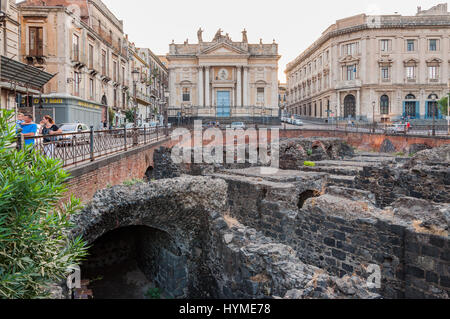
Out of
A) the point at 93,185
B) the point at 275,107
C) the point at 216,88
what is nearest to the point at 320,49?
the point at 275,107

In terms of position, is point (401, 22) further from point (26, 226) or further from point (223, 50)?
point (26, 226)

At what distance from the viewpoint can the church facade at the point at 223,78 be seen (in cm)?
5294

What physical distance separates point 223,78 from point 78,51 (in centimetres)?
2862

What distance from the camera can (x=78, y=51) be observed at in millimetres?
29062

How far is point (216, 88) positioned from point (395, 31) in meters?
28.8

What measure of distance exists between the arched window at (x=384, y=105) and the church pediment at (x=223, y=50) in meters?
22.4

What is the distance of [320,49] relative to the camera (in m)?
63.8

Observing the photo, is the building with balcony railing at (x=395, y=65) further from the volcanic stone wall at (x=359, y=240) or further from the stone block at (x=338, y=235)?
the stone block at (x=338, y=235)

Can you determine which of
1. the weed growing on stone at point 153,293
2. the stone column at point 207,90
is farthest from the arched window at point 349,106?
the weed growing on stone at point 153,293

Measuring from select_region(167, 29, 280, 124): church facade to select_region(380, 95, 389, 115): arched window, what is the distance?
16207mm

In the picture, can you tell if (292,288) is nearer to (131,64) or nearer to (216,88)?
(131,64)

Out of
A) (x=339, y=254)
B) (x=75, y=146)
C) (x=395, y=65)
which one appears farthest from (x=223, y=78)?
(x=339, y=254)
